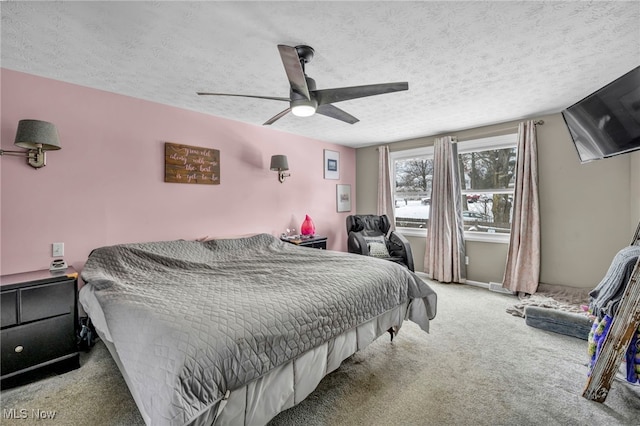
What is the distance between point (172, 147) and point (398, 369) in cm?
305

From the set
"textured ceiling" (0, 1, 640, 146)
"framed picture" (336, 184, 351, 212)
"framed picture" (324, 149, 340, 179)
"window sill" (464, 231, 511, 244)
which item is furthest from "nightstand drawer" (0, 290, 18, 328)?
"window sill" (464, 231, 511, 244)

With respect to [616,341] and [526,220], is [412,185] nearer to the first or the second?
[526,220]

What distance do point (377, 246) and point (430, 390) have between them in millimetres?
2400

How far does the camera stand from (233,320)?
1.32 metres

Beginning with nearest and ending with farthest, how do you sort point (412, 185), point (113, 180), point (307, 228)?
point (113, 180), point (307, 228), point (412, 185)

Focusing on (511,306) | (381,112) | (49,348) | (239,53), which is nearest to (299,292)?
(239,53)

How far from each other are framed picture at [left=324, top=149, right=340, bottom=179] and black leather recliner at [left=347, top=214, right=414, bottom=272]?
1.00 meters

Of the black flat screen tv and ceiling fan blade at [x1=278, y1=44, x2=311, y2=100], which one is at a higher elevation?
ceiling fan blade at [x1=278, y1=44, x2=311, y2=100]

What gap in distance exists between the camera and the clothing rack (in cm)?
165

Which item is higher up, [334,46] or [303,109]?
[334,46]

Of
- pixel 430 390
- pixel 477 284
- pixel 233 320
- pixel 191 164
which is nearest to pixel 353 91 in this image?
pixel 233 320

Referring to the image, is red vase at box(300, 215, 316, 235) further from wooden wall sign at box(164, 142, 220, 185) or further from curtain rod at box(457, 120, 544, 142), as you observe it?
curtain rod at box(457, 120, 544, 142)

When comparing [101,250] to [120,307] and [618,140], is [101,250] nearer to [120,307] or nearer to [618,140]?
[120,307]

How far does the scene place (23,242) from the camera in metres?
2.21
